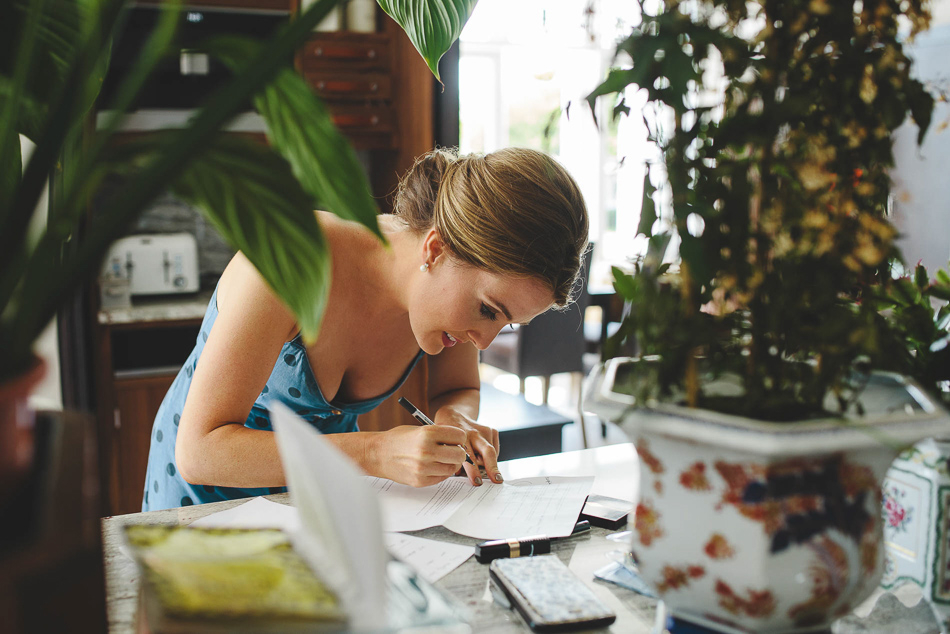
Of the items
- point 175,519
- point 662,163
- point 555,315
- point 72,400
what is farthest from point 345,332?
point 555,315

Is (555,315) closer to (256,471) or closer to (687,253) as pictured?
(256,471)

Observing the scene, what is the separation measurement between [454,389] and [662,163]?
122cm

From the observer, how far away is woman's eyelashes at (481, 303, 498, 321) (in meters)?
1.29

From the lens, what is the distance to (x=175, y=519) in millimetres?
953

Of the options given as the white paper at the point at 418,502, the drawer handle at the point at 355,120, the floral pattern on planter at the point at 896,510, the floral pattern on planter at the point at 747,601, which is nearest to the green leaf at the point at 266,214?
the floral pattern on planter at the point at 747,601

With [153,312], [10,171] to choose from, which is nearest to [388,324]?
[10,171]

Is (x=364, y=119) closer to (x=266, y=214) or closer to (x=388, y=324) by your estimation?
(x=388, y=324)

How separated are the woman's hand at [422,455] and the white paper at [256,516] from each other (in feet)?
0.55

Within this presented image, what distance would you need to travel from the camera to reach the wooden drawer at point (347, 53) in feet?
8.97

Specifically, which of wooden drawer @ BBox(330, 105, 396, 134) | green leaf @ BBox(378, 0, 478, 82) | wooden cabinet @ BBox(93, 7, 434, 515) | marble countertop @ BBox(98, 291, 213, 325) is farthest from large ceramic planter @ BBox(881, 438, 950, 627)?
wooden drawer @ BBox(330, 105, 396, 134)

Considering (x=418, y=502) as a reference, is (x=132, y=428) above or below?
below

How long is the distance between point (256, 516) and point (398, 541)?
20cm

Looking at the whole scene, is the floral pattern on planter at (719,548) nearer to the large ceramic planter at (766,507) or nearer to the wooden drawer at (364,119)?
the large ceramic planter at (766,507)

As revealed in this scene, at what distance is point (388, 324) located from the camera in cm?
155
